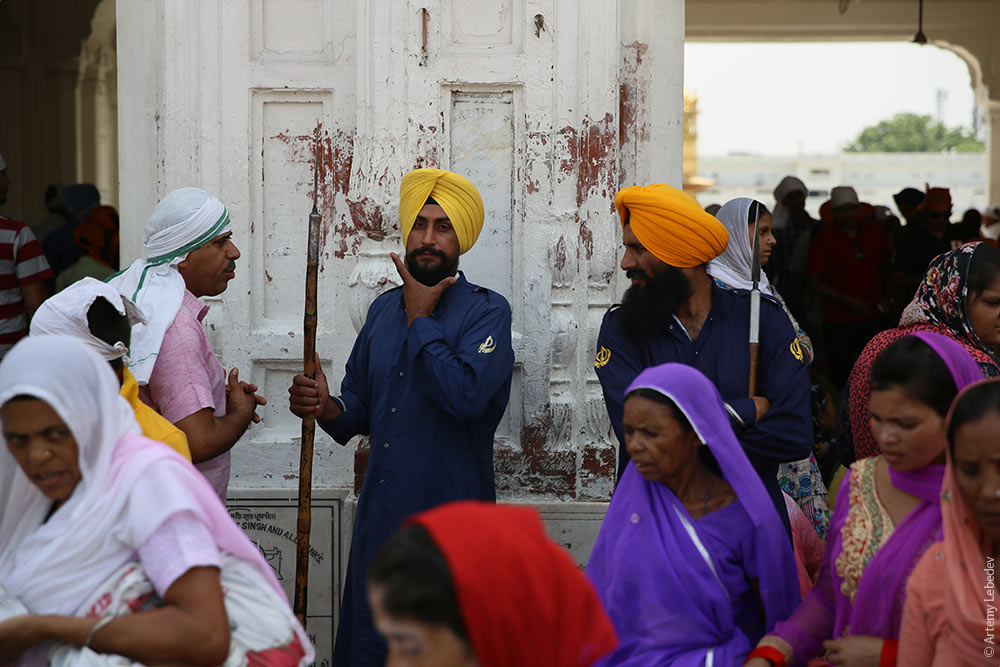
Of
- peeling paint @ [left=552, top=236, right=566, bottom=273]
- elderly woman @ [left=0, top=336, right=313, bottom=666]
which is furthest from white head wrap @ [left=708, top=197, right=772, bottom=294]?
elderly woman @ [left=0, top=336, right=313, bottom=666]

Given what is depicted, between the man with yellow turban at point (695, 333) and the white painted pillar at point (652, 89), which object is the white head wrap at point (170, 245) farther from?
the white painted pillar at point (652, 89)

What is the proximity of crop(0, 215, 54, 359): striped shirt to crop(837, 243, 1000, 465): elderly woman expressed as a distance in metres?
3.87

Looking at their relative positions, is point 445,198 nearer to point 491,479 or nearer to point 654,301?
point 654,301

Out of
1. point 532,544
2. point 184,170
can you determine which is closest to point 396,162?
point 184,170

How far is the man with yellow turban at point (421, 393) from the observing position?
3496 mm

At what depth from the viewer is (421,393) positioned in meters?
3.58

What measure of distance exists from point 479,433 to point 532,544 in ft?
6.08

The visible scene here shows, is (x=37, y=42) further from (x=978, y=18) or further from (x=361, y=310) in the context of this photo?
(x=978, y=18)

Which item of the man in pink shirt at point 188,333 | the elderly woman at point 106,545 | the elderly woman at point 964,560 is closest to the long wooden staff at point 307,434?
the man in pink shirt at point 188,333

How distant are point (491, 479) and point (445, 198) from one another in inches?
37.4

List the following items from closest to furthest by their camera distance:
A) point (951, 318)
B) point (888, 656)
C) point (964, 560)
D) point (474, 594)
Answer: point (474, 594) < point (964, 560) < point (888, 656) < point (951, 318)

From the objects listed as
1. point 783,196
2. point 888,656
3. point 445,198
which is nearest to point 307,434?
point 445,198

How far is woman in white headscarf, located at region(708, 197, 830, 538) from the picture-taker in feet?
14.0

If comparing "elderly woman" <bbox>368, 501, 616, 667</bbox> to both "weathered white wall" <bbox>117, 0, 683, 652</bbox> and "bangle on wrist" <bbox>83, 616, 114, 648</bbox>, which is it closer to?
"bangle on wrist" <bbox>83, 616, 114, 648</bbox>
